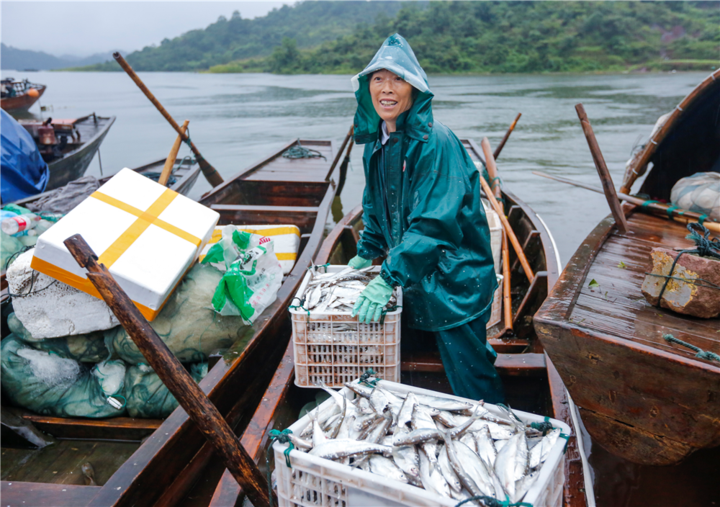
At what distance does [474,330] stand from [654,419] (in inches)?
35.2

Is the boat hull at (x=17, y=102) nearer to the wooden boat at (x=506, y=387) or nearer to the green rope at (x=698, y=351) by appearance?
the wooden boat at (x=506, y=387)

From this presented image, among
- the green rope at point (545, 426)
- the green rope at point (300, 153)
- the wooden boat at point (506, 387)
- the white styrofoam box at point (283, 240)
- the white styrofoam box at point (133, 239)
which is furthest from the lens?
the green rope at point (300, 153)

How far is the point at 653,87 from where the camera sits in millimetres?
37094

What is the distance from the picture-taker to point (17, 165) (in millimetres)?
7492

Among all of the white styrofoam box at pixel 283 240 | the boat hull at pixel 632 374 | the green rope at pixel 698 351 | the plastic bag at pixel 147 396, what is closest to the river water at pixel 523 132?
the boat hull at pixel 632 374

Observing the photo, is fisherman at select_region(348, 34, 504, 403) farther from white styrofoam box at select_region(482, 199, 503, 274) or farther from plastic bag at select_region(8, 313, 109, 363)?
plastic bag at select_region(8, 313, 109, 363)

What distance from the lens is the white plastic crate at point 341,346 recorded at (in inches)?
92.7

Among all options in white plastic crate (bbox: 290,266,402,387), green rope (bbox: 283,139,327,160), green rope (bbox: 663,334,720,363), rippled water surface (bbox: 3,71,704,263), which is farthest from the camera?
rippled water surface (bbox: 3,71,704,263)

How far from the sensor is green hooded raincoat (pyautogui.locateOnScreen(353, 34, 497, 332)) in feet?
7.35

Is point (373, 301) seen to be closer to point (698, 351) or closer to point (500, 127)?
point (698, 351)

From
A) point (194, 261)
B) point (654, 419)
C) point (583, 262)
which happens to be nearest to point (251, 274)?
point (194, 261)

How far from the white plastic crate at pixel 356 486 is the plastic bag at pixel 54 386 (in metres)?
2.21

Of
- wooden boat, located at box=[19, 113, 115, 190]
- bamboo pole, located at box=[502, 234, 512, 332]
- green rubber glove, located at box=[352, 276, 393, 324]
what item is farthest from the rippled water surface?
green rubber glove, located at box=[352, 276, 393, 324]

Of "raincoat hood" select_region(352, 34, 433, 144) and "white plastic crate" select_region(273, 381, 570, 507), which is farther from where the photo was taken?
"raincoat hood" select_region(352, 34, 433, 144)
